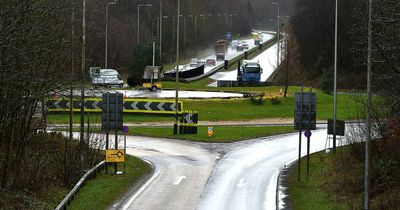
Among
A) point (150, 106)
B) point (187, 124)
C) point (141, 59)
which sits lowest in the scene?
point (187, 124)

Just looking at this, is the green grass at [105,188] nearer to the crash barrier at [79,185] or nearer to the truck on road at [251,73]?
the crash barrier at [79,185]

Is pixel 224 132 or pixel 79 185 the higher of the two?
pixel 224 132

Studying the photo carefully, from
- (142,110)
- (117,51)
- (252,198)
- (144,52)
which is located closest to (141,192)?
(252,198)

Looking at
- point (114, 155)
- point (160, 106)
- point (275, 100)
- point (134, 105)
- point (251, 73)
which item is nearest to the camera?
point (114, 155)

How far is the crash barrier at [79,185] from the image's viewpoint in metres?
20.6

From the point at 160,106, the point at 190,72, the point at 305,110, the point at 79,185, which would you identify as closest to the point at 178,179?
the point at 79,185

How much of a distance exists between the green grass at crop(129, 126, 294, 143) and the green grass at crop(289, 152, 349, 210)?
359 inches

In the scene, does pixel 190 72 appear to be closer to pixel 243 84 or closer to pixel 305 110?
pixel 243 84

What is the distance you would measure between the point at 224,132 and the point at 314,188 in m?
19.6

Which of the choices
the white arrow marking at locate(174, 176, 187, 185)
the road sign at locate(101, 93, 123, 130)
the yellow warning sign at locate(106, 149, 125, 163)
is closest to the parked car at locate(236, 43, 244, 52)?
the road sign at locate(101, 93, 123, 130)

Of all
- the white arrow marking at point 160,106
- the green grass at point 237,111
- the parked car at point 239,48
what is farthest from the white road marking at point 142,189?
the parked car at point 239,48

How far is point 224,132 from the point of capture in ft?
151

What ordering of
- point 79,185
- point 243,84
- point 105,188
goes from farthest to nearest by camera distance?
point 243,84, point 105,188, point 79,185

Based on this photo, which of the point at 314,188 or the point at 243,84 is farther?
the point at 243,84
